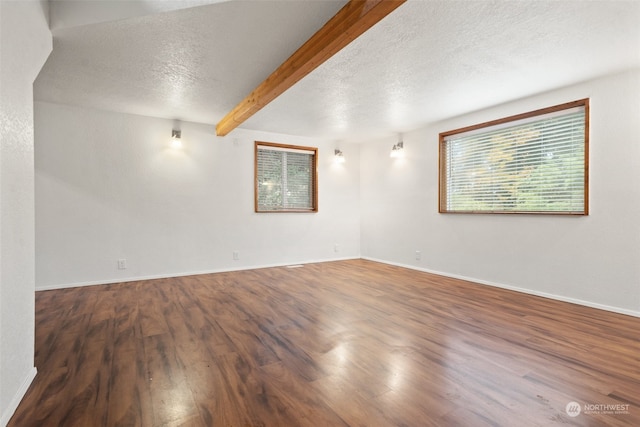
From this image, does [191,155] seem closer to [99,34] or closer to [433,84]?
[99,34]

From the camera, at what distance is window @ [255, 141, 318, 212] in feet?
17.4

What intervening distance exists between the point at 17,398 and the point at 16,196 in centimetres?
104

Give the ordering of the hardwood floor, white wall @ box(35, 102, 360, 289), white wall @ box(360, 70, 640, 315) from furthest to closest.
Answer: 1. white wall @ box(35, 102, 360, 289)
2. white wall @ box(360, 70, 640, 315)
3. the hardwood floor

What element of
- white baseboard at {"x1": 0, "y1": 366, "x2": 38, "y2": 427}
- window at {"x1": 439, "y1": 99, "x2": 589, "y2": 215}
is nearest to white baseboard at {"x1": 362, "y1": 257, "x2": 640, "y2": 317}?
window at {"x1": 439, "y1": 99, "x2": 589, "y2": 215}

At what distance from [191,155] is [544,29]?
4461 millimetres

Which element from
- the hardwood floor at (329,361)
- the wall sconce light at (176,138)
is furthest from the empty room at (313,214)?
the wall sconce light at (176,138)

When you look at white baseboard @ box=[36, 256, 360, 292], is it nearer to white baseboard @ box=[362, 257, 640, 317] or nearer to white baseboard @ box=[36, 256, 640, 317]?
white baseboard @ box=[36, 256, 640, 317]

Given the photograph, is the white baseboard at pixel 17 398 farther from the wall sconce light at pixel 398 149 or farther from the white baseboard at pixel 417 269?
the wall sconce light at pixel 398 149

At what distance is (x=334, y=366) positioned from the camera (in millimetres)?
1920

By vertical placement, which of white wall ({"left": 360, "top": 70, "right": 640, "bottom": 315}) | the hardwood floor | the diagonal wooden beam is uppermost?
the diagonal wooden beam

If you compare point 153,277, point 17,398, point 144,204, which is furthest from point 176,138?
point 17,398

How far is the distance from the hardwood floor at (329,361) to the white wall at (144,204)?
813mm

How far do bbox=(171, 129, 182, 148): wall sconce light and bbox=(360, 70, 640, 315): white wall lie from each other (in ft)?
12.2

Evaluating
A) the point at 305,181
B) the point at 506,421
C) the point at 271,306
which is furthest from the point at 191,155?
the point at 506,421
